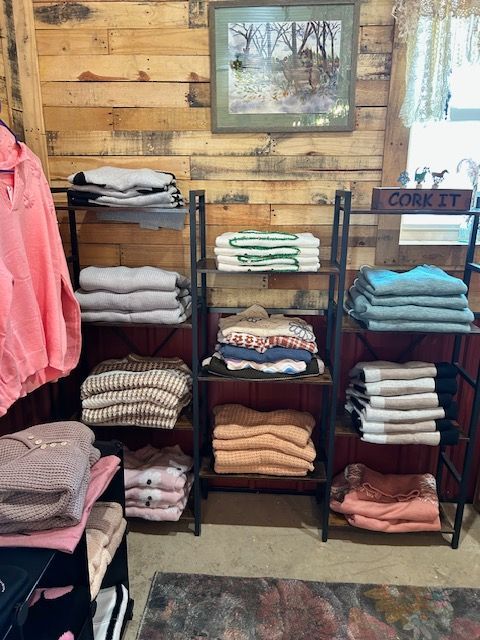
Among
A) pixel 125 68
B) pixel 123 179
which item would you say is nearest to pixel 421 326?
pixel 123 179

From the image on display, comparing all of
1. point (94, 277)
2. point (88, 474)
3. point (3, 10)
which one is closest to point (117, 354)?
point (94, 277)

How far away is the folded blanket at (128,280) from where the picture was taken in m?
2.03

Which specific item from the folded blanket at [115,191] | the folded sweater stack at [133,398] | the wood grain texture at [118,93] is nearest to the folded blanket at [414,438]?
the folded sweater stack at [133,398]

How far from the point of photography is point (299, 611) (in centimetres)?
187

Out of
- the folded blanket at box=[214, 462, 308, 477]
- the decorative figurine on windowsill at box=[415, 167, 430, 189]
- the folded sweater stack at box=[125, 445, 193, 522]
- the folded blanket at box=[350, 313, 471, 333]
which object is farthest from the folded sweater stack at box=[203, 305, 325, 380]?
the decorative figurine on windowsill at box=[415, 167, 430, 189]

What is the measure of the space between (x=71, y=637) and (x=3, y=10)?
2.32 metres

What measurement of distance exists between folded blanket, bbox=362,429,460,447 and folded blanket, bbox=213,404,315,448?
0.29m

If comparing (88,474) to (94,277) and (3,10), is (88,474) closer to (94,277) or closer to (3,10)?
(94,277)

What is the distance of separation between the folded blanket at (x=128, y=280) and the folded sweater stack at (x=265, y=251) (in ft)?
0.76

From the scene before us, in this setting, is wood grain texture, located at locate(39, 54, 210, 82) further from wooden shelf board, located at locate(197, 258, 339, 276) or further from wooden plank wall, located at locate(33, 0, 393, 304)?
wooden shelf board, located at locate(197, 258, 339, 276)

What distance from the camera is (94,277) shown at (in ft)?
6.72

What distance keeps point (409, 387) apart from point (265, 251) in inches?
32.9

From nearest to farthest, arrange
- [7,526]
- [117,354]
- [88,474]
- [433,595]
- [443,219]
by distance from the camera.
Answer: [7,526]
[88,474]
[433,595]
[443,219]
[117,354]

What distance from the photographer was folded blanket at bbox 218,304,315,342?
2070mm
